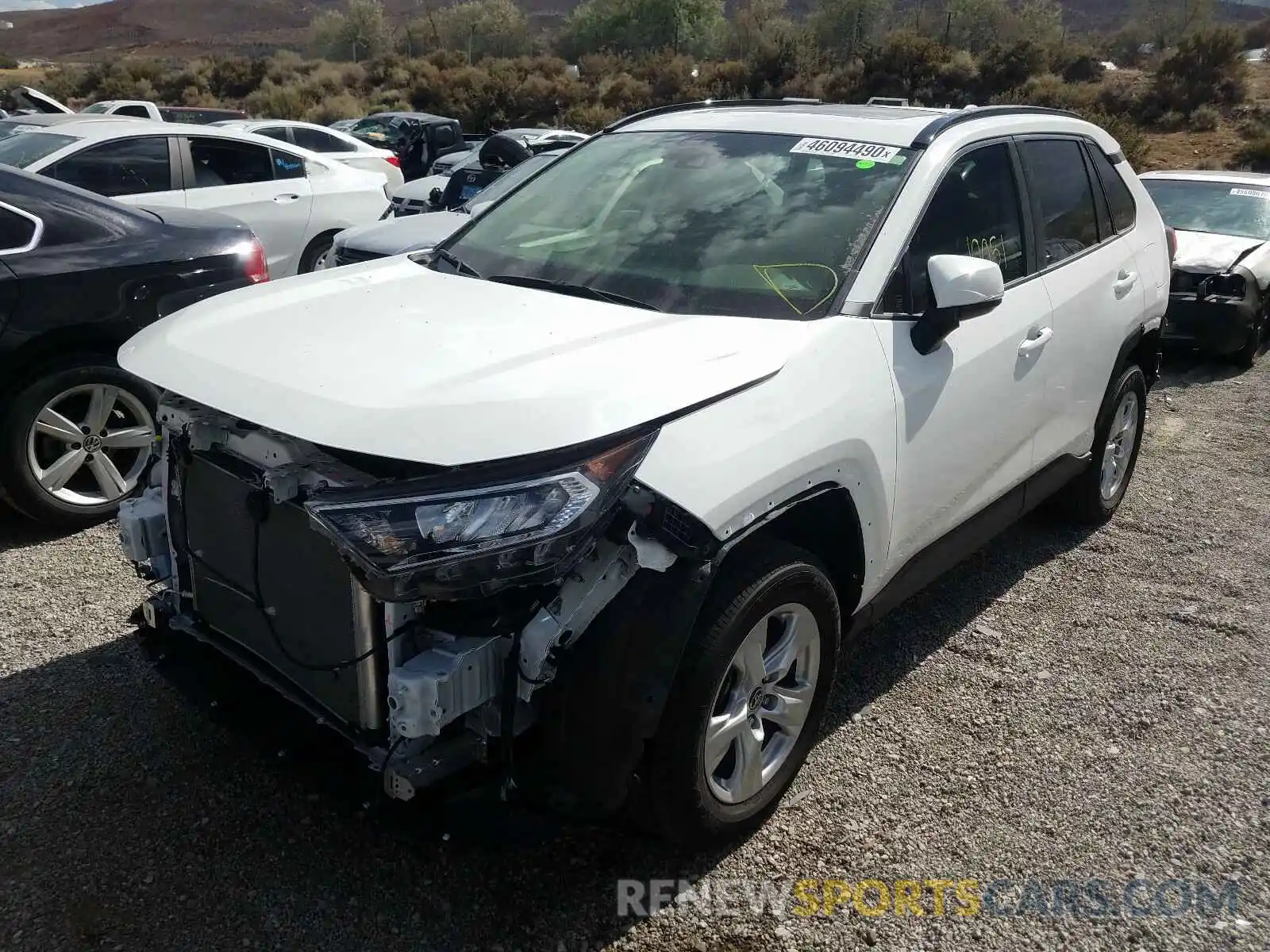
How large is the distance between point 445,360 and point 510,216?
1.51 metres

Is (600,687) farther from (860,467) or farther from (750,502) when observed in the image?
(860,467)

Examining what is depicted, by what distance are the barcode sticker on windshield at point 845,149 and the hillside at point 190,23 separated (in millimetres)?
74960

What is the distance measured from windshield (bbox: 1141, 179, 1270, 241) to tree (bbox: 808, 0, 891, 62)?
30423 mm

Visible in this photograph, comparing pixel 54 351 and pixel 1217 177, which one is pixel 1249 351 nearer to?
pixel 1217 177

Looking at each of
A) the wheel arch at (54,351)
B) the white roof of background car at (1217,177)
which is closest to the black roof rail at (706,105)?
the wheel arch at (54,351)

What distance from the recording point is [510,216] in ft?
12.5

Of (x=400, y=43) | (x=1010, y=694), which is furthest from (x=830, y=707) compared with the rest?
(x=400, y=43)

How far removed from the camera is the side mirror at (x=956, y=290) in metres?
2.87

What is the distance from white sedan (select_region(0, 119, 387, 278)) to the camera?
7184 millimetres

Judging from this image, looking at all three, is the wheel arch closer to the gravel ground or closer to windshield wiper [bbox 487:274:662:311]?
the gravel ground

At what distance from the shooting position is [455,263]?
3.54 m

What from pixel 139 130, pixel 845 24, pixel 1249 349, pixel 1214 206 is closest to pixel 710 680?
pixel 139 130

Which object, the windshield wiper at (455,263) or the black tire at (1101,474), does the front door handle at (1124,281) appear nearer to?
the black tire at (1101,474)

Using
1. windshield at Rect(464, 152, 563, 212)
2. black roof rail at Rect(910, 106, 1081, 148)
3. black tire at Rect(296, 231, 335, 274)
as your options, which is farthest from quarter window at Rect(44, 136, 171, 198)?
black roof rail at Rect(910, 106, 1081, 148)
